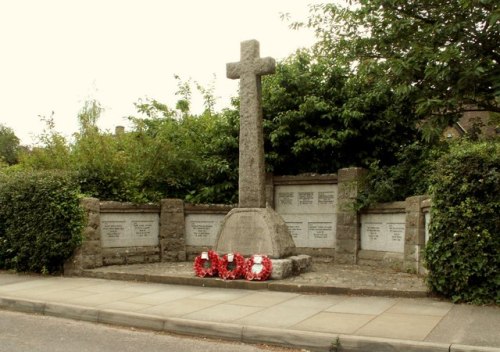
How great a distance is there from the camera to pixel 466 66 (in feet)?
27.1

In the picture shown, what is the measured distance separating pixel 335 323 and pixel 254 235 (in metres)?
3.65

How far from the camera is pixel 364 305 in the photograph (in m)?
7.21

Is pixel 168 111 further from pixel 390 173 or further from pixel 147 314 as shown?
pixel 147 314

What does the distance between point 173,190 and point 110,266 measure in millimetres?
2909

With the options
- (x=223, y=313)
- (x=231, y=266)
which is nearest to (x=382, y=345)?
(x=223, y=313)

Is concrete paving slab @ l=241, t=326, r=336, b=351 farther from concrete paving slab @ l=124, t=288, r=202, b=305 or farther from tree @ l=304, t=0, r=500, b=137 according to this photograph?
tree @ l=304, t=0, r=500, b=137

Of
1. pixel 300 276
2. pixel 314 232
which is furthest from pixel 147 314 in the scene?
pixel 314 232

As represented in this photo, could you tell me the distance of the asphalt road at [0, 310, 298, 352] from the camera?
5.63 meters

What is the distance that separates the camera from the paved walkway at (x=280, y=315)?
5.42 metres

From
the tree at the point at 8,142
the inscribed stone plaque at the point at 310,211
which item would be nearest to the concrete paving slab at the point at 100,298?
the inscribed stone plaque at the point at 310,211

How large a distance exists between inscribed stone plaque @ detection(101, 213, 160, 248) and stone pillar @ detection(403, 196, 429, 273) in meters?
5.93

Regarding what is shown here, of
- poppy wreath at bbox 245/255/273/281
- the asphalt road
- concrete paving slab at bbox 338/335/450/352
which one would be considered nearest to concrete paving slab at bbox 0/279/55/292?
the asphalt road

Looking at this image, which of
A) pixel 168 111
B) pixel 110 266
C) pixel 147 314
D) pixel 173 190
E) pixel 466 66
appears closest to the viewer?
pixel 147 314

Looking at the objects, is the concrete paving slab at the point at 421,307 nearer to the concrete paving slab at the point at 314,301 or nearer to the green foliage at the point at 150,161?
the concrete paving slab at the point at 314,301
